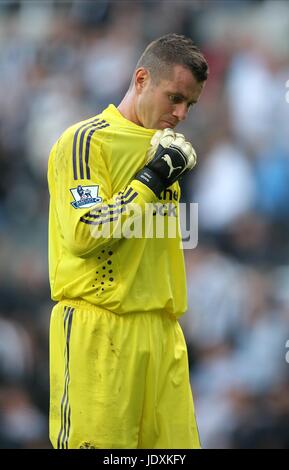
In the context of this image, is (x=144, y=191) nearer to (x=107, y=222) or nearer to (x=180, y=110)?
(x=107, y=222)

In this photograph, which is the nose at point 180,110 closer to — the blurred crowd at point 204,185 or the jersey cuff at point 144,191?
the jersey cuff at point 144,191

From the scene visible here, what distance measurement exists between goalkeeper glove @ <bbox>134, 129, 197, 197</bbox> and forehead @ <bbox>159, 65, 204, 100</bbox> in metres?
0.13

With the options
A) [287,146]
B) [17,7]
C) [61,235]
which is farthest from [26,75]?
[61,235]

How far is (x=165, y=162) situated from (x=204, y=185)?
173 centimetres

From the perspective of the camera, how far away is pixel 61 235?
2557mm

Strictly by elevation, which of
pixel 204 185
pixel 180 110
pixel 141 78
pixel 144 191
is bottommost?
pixel 144 191

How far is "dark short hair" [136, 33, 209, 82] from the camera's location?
8.19 ft

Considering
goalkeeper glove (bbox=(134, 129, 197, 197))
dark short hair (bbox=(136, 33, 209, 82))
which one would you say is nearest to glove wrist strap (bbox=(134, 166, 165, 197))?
goalkeeper glove (bbox=(134, 129, 197, 197))

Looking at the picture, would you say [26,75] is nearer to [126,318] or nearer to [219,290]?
[219,290]

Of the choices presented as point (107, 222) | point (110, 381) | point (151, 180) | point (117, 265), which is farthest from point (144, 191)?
point (110, 381)

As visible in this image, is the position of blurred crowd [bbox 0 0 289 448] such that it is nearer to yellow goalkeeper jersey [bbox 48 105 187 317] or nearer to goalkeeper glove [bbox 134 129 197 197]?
yellow goalkeeper jersey [bbox 48 105 187 317]

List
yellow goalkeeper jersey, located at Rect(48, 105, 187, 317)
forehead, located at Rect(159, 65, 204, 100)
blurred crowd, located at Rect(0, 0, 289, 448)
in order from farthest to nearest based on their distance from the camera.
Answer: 1. blurred crowd, located at Rect(0, 0, 289, 448)
2. forehead, located at Rect(159, 65, 204, 100)
3. yellow goalkeeper jersey, located at Rect(48, 105, 187, 317)

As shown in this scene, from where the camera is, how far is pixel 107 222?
7.73 ft
